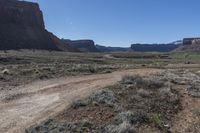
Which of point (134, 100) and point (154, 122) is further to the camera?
point (134, 100)

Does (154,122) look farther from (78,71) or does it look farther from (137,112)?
(78,71)

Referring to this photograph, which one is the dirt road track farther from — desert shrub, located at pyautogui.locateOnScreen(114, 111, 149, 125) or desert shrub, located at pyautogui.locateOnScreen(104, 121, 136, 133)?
desert shrub, located at pyautogui.locateOnScreen(104, 121, 136, 133)

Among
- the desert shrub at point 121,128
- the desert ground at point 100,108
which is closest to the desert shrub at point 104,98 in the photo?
the desert ground at point 100,108

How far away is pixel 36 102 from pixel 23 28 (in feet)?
424


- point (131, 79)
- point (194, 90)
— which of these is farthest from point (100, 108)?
point (194, 90)

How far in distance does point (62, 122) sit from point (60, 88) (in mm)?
9700

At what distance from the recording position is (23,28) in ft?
475

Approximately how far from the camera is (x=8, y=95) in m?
21.1

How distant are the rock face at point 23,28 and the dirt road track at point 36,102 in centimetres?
9408

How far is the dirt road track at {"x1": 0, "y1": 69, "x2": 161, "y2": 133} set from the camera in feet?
48.6

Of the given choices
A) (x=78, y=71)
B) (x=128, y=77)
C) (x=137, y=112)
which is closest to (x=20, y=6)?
(x=78, y=71)

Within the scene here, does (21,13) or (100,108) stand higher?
(21,13)

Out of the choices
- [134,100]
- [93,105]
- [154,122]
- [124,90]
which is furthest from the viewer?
[124,90]

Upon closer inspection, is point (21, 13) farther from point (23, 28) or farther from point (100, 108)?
Answer: point (100, 108)
